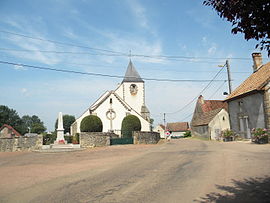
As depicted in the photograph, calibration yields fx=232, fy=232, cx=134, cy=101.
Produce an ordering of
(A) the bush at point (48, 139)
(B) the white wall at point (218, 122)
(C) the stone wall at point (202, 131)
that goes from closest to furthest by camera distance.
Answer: (A) the bush at point (48, 139), (B) the white wall at point (218, 122), (C) the stone wall at point (202, 131)

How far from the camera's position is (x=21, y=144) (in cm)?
2127

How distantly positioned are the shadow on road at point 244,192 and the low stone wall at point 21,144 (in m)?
18.7

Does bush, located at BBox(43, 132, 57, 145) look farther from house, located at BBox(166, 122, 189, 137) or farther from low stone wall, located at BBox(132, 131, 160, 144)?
house, located at BBox(166, 122, 189, 137)

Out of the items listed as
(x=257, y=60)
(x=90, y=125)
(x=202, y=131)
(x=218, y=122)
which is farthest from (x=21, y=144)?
(x=202, y=131)

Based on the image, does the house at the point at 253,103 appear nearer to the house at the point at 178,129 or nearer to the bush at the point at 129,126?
the bush at the point at 129,126

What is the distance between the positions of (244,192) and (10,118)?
3418 inches

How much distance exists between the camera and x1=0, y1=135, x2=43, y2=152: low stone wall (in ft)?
69.4

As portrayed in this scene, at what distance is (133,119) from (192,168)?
18.3 m

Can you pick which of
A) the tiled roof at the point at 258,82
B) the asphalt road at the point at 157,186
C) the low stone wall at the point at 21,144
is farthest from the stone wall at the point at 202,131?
the asphalt road at the point at 157,186

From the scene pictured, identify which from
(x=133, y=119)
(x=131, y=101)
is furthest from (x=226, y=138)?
(x=131, y=101)

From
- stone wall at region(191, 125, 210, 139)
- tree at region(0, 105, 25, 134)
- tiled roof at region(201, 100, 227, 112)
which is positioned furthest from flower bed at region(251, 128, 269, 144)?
tree at region(0, 105, 25, 134)

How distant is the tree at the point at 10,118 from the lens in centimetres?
7406

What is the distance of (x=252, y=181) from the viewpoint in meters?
6.41

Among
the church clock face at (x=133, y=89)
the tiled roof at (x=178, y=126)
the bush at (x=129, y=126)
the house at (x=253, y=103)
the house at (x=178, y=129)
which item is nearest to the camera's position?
the house at (x=253, y=103)
